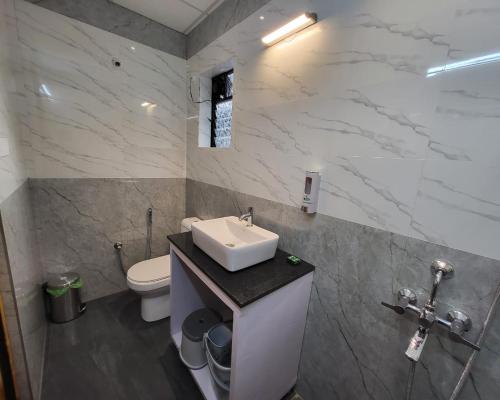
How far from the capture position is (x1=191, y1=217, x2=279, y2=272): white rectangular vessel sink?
3.68ft

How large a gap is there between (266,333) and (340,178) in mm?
883

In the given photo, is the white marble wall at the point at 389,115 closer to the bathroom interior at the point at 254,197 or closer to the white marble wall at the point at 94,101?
the bathroom interior at the point at 254,197

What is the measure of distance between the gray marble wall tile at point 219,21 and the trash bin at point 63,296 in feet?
7.90

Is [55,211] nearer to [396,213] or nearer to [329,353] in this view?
[329,353]

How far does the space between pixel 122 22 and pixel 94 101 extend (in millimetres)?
738

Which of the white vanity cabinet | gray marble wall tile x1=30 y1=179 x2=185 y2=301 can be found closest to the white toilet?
gray marble wall tile x1=30 y1=179 x2=185 y2=301

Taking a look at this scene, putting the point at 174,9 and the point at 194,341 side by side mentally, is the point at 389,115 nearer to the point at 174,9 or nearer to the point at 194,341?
the point at 194,341

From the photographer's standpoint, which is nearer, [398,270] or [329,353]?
[398,270]

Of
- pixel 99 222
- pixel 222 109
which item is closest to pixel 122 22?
pixel 222 109

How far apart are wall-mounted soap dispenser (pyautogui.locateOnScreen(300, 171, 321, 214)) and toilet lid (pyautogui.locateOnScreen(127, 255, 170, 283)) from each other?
53.8 inches

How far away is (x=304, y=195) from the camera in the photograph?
1.17 metres

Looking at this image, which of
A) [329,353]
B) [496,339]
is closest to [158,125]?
[329,353]

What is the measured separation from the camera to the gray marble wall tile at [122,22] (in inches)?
63.6

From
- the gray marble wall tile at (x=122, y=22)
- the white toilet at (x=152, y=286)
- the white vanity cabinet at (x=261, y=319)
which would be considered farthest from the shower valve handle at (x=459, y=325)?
the gray marble wall tile at (x=122, y=22)
